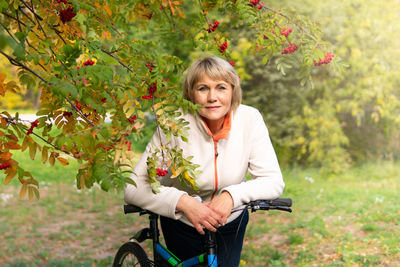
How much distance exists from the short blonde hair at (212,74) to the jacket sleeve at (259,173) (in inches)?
7.0

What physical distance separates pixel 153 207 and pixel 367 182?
6827mm

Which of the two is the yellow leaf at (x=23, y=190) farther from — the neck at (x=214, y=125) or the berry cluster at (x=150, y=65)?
the neck at (x=214, y=125)

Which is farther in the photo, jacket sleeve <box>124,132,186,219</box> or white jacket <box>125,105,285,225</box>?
white jacket <box>125,105,285,225</box>

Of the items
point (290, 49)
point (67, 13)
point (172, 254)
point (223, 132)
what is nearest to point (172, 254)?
point (172, 254)

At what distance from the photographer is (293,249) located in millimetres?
5328

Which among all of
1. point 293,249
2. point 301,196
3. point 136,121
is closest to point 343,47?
point 301,196

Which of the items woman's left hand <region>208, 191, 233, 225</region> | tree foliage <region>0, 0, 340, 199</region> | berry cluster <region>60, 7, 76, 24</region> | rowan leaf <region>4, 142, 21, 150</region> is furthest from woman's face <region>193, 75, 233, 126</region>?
rowan leaf <region>4, 142, 21, 150</region>

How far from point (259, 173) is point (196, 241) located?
19.1 inches

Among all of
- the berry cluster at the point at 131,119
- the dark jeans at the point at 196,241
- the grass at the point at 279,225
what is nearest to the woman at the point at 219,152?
the dark jeans at the point at 196,241

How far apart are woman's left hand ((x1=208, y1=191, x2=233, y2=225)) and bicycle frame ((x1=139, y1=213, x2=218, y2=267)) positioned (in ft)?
0.36

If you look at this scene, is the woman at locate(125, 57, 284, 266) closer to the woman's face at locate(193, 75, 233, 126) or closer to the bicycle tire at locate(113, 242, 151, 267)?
the woman's face at locate(193, 75, 233, 126)

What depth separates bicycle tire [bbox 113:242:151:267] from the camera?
8.34 ft

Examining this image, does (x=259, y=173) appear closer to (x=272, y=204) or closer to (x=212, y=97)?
(x=272, y=204)

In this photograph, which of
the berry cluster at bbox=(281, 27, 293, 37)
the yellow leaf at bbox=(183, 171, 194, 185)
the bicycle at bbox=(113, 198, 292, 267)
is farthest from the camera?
the berry cluster at bbox=(281, 27, 293, 37)
